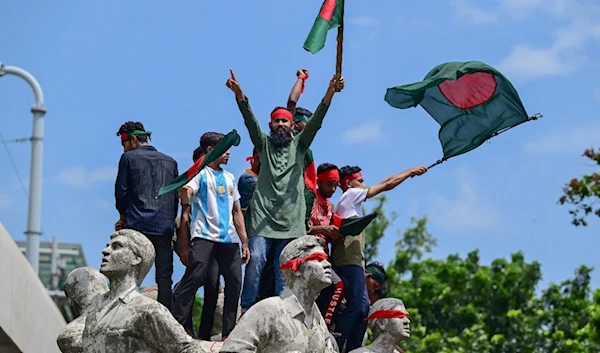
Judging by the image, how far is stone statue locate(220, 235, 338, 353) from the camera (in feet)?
44.1

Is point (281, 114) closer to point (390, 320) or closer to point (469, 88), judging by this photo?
point (390, 320)

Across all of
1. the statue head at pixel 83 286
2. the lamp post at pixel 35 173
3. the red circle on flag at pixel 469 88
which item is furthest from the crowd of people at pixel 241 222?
the lamp post at pixel 35 173

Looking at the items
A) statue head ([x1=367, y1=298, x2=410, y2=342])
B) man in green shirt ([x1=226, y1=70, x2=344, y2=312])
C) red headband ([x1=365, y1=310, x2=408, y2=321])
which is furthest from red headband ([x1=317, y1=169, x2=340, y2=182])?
red headband ([x1=365, y1=310, x2=408, y2=321])

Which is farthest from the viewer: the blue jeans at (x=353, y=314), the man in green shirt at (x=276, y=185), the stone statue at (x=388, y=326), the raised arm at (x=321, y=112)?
the raised arm at (x=321, y=112)

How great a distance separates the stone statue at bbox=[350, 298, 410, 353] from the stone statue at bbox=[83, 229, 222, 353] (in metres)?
2.39

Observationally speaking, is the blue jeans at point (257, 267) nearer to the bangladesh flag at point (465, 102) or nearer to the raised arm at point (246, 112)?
the raised arm at point (246, 112)

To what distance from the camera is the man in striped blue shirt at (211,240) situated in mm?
16375

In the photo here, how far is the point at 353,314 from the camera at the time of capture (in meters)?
16.7

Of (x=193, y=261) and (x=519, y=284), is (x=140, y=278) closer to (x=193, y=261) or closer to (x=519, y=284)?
(x=193, y=261)

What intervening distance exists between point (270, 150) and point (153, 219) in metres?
1.39

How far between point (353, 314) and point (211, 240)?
4.98 ft

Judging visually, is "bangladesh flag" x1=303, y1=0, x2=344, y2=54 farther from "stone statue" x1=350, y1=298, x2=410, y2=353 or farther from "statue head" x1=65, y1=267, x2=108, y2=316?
"statue head" x1=65, y1=267, x2=108, y2=316

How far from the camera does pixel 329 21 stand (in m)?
18.2

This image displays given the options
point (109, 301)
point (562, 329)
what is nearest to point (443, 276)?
point (562, 329)
